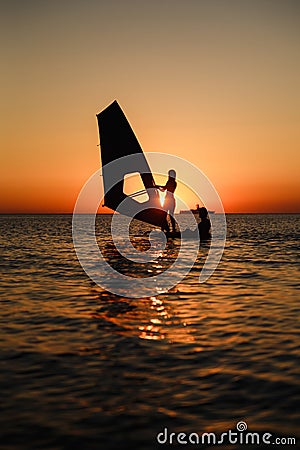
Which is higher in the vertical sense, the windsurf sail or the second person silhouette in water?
the windsurf sail

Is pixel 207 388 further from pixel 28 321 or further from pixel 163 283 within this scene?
pixel 163 283

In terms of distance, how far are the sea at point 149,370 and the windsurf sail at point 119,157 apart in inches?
691

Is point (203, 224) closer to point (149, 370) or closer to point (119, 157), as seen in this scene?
point (119, 157)

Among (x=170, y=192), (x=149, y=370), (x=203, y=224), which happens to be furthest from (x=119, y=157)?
(x=149, y=370)

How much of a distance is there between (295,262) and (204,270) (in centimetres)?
541

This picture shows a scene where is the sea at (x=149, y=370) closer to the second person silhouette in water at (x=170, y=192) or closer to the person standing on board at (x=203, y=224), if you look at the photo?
the second person silhouette in water at (x=170, y=192)

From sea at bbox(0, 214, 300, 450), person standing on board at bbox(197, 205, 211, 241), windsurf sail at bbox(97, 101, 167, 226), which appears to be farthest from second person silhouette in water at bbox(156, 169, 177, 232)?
sea at bbox(0, 214, 300, 450)

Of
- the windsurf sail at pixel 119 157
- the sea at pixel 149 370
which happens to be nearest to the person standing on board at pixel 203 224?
the windsurf sail at pixel 119 157

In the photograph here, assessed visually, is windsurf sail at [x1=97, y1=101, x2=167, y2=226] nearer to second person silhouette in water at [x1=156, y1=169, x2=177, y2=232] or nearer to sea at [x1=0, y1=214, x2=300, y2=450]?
second person silhouette in water at [x1=156, y1=169, x2=177, y2=232]

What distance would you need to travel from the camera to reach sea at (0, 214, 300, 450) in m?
5.41

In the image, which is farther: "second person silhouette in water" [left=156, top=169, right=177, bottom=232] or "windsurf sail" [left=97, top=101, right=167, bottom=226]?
"second person silhouette in water" [left=156, top=169, right=177, bottom=232]

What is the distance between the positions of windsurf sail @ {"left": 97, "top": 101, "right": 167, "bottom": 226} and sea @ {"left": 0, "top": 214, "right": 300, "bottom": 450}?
691 inches

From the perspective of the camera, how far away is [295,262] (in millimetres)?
22922

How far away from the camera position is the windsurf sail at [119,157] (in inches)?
1208
